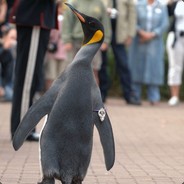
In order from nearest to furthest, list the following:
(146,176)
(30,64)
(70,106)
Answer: (70,106) < (146,176) < (30,64)

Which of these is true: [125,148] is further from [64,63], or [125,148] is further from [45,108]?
[64,63]

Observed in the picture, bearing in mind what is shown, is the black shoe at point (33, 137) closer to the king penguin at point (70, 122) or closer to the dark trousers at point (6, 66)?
the king penguin at point (70, 122)

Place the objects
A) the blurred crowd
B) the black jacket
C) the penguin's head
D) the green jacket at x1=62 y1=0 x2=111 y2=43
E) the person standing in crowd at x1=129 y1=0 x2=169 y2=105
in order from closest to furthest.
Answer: the penguin's head, the black jacket, the green jacket at x1=62 y1=0 x2=111 y2=43, the blurred crowd, the person standing in crowd at x1=129 y1=0 x2=169 y2=105

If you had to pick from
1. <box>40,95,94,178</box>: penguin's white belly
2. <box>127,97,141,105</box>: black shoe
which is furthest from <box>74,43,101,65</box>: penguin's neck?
<box>127,97,141,105</box>: black shoe

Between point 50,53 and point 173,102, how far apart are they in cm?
264

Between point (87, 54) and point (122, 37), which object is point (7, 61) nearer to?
point (122, 37)

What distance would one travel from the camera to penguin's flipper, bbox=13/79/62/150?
6805 millimetres

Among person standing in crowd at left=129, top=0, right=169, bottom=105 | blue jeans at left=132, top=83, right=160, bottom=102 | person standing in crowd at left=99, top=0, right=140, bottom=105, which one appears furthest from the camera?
blue jeans at left=132, top=83, right=160, bottom=102

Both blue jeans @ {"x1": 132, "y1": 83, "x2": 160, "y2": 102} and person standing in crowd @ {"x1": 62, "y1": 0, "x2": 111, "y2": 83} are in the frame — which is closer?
person standing in crowd @ {"x1": 62, "y1": 0, "x2": 111, "y2": 83}

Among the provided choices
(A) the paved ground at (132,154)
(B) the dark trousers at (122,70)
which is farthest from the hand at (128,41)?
(A) the paved ground at (132,154)

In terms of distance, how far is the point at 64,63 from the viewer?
58.2ft

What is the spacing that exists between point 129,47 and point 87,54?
38.9 ft

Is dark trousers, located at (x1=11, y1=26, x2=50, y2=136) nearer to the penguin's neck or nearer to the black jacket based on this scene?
the black jacket

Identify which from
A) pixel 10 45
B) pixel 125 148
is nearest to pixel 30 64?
pixel 125 148
